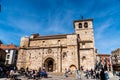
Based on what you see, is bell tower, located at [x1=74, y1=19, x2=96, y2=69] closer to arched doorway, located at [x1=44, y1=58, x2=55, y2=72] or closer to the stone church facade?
the stone church facade

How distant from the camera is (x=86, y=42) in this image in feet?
112

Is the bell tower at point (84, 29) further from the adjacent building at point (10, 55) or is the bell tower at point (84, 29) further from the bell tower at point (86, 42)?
the adjacent building at point (10, 55)

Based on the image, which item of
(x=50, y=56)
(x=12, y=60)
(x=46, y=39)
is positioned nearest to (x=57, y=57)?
(x=50, y=56)

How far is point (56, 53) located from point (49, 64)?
3443mm

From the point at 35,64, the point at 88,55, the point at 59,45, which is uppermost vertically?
the point at 59,45

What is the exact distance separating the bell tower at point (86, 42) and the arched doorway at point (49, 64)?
22.4 feet

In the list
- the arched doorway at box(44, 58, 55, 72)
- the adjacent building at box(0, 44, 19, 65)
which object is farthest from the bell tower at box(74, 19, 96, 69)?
the adjacent building at box(0, 44, 19, 65)

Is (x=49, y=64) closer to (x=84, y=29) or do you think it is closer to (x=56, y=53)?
(x=56, y=53)

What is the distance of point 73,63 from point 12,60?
26120 millimetres

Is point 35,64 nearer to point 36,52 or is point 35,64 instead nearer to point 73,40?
point 36,52

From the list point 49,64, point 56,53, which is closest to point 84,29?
point 56,53

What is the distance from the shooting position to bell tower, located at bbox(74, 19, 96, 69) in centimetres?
3161

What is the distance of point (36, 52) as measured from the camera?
33875mm

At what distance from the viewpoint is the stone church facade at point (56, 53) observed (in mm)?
31406
